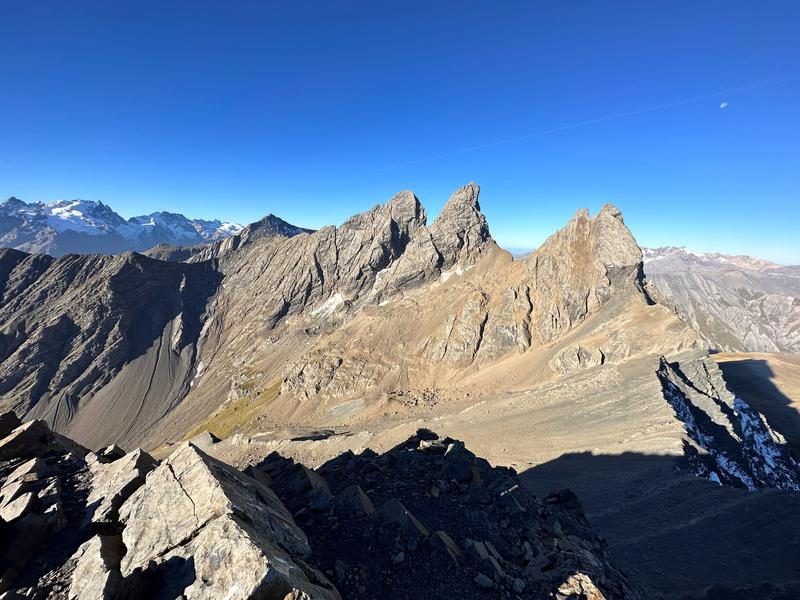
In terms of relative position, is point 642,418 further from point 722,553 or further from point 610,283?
point 610,283

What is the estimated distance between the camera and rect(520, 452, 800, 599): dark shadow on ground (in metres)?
21.6

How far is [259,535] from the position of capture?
999 centimetres

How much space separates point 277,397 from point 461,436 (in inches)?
2584

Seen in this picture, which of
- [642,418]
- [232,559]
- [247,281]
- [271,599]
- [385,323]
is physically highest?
[247,281]

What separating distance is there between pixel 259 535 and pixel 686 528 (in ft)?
91.4

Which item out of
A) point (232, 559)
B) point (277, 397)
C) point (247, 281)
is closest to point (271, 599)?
point (232, 559)

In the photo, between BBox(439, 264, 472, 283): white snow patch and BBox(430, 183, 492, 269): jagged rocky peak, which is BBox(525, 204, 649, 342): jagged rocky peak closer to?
BBox(439, 264, 472, 283): white snow patch

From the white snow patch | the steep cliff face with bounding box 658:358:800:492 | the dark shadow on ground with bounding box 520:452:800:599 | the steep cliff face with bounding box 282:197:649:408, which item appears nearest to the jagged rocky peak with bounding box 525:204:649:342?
the steep cliff face with bounding box 282:197:649:408

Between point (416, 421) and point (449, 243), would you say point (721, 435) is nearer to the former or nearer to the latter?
point (416, 421)

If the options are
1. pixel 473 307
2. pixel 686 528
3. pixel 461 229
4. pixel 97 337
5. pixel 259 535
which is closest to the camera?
pixel 259 535

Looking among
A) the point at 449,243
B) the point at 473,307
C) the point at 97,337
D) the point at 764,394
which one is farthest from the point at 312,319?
the point at 764,394

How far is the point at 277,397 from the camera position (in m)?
102

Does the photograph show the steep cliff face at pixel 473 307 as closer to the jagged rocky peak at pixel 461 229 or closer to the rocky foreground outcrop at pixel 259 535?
the jagged rocky peak at pixel 461 229

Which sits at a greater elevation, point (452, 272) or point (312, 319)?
point (452, 272)
